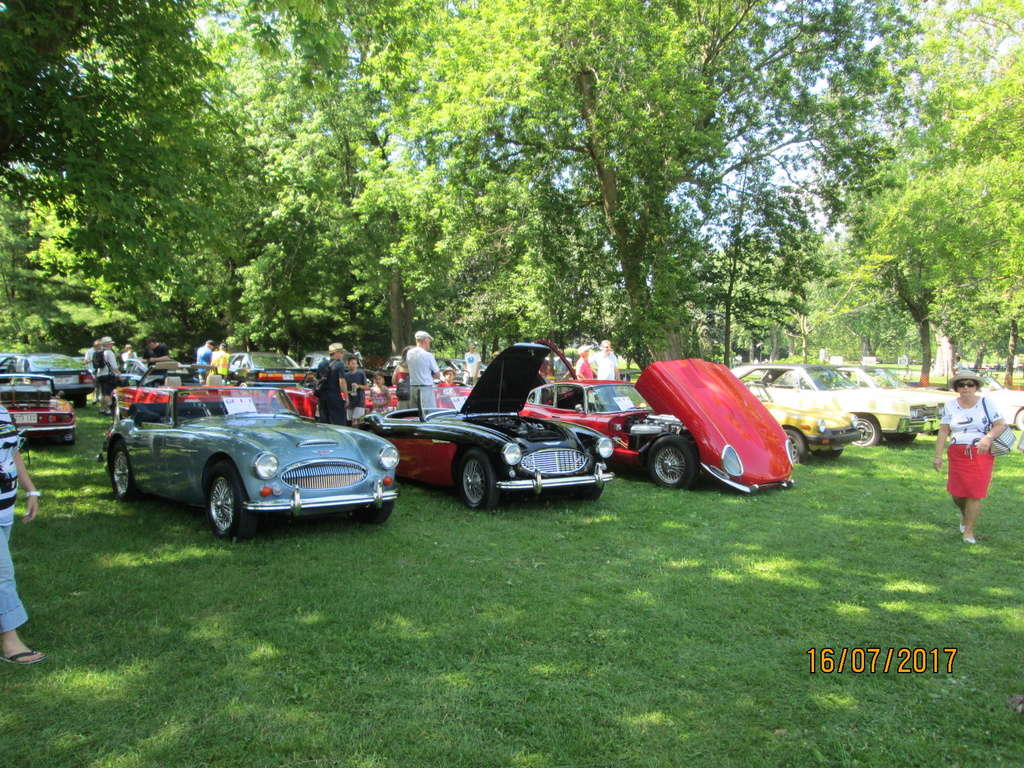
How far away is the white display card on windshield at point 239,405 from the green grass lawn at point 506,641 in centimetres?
124

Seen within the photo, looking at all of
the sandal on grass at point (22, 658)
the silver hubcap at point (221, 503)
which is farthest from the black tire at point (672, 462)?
the sandal on grass at point (22, 658)

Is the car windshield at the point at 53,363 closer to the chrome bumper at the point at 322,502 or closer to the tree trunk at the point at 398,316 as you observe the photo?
the tree trunk at the point at 398,316

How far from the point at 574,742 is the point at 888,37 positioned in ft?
68.8

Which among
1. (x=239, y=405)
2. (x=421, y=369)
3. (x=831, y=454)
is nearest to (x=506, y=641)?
(x=239, y=405)

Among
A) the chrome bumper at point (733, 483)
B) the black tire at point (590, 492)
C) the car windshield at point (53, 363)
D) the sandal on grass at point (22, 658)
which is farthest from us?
the car windshield at point (53, 363)

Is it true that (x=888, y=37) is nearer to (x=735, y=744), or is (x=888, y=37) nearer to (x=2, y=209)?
(x=735, y=744)

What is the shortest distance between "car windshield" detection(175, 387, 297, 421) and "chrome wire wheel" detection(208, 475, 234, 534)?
137 centimetres

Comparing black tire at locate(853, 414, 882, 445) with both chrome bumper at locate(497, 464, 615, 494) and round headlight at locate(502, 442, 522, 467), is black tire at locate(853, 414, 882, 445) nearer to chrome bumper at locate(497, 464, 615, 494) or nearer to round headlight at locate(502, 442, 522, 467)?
chrome bumper at locate(497, 464, 615, 494)

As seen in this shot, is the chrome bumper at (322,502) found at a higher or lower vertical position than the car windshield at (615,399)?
lower

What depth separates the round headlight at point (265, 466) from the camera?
6.36 metres

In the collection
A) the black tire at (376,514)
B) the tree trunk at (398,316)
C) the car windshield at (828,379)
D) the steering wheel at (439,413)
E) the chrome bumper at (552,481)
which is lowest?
the black tire at (376,514)
